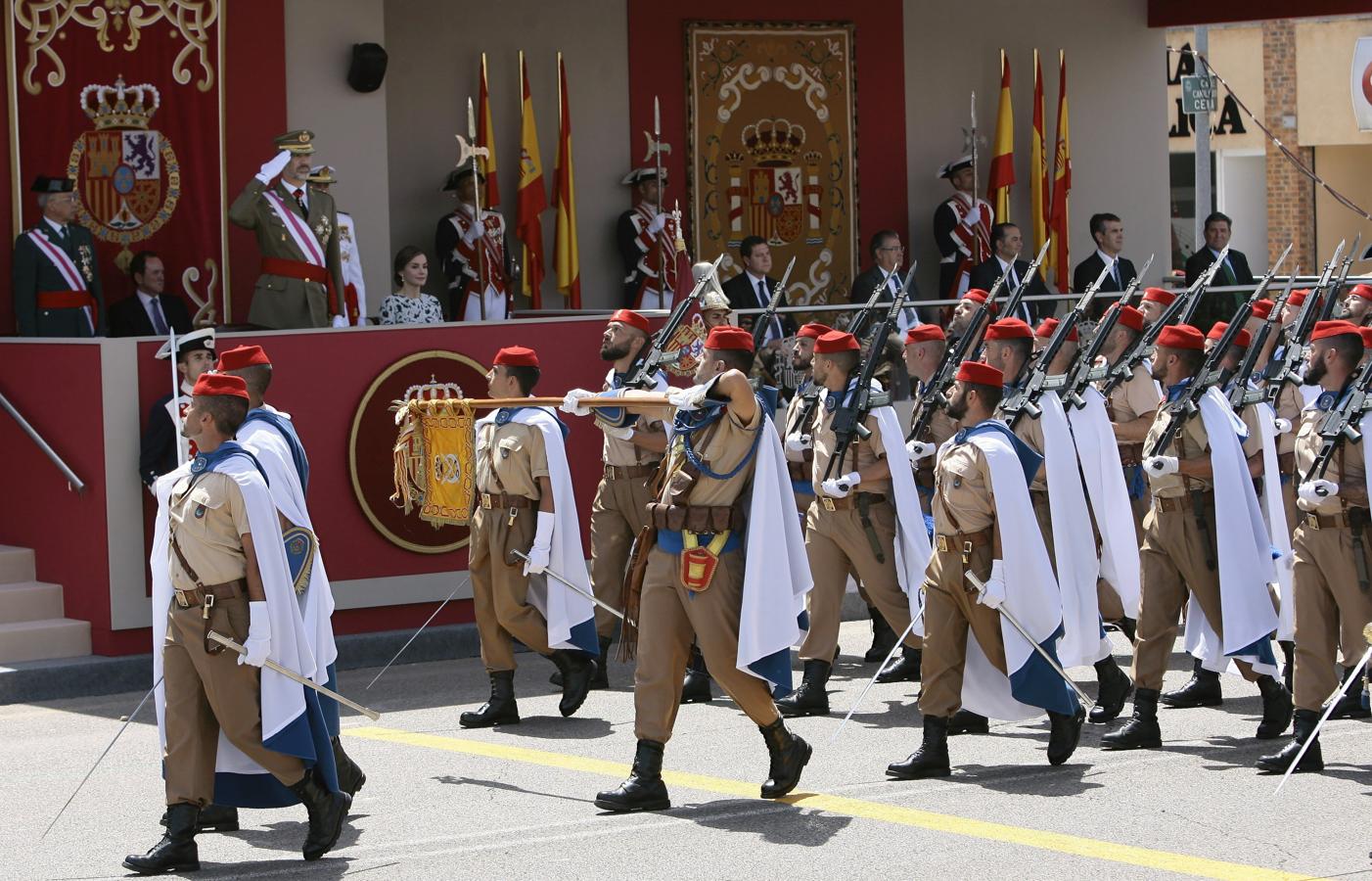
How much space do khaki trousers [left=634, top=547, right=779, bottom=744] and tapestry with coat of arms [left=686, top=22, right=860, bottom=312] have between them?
32.3 feet

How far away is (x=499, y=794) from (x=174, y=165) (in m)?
7.04

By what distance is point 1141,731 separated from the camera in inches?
388

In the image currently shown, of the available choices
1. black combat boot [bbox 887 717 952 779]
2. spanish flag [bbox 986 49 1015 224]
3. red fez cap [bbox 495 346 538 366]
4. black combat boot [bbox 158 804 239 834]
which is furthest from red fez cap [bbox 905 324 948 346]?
spanish flag [bbox 986 49 1015 224]

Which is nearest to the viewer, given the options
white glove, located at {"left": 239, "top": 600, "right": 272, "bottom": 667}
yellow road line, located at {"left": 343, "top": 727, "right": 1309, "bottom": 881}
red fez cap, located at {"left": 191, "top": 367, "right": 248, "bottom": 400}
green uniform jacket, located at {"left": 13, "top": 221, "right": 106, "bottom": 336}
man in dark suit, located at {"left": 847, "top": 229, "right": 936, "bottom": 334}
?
yellow road line, located at {"left": 343, "top": 727, "right": 1309, "bottom": 881}

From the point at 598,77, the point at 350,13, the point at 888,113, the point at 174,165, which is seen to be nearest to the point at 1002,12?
the point at 888,113

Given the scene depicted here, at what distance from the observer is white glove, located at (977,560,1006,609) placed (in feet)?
30.0

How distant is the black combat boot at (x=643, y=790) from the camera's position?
8672 mm

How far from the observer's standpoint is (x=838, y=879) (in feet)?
24.8

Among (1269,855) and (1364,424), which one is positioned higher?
(1364,424)

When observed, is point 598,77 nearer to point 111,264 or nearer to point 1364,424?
point 111,264

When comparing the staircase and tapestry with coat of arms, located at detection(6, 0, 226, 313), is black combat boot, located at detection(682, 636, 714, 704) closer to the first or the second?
the staircase

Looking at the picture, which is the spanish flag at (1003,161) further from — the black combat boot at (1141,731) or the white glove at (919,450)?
the black combat boot at (1141,731)

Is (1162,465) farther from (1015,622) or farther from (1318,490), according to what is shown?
(1015,622)

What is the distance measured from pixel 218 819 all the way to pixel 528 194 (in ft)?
30.9
